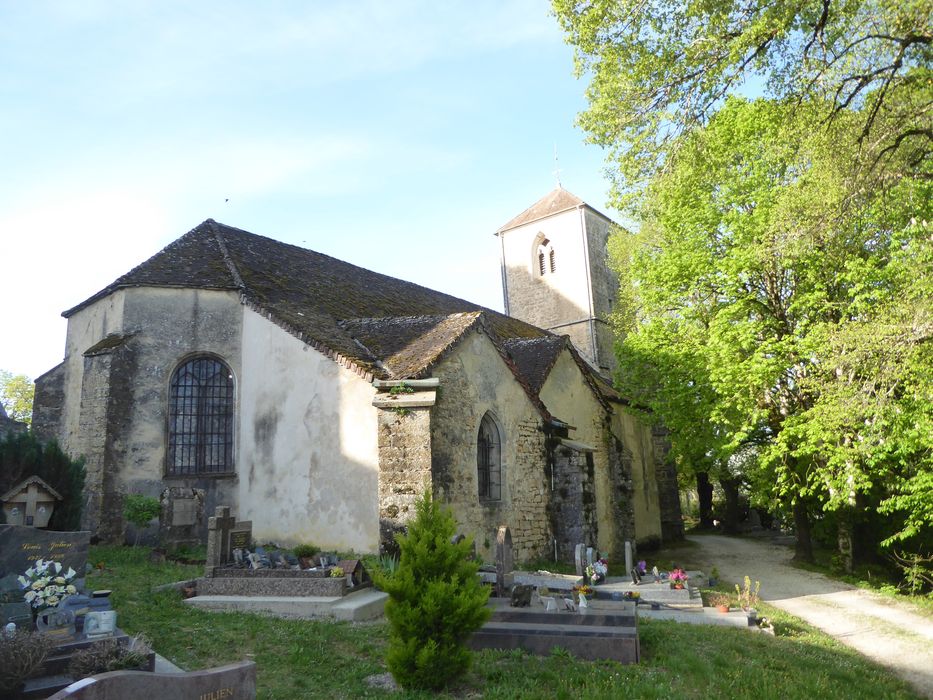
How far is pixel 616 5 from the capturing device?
25.5 feet

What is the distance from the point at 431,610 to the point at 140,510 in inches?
374

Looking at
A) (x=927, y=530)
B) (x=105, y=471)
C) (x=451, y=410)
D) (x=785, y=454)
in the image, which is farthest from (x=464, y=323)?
(x=927, y=530)

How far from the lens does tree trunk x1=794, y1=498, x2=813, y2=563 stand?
19.4 metres

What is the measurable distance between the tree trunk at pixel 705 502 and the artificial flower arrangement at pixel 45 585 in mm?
32344

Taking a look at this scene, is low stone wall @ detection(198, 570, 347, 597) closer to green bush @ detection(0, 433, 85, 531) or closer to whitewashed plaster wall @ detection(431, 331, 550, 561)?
whitewashed plaster wall @ detection(431, 331, 550, 561)

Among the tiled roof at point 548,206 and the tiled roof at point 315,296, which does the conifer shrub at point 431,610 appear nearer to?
the tiled roof at point 315,296

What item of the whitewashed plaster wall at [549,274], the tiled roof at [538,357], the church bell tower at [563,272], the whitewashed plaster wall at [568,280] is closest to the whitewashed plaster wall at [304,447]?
the tiled roof at [538,357]

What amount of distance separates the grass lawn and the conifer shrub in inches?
10.3

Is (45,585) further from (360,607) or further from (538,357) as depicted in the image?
(538,357)

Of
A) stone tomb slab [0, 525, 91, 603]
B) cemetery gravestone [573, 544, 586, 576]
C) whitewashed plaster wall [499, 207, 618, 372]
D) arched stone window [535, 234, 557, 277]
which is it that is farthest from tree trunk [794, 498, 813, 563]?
stone tomb slab [0, 525, 91, 603]

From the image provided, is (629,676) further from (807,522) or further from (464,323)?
(807,522)

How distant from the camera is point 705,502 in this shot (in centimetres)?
3562

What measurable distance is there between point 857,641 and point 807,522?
11.0 metres

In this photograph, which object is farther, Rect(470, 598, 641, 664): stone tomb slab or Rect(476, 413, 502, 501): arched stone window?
Rect(476, 413, 502, 501): arched stone window
